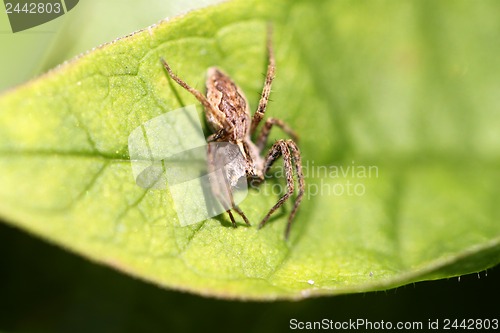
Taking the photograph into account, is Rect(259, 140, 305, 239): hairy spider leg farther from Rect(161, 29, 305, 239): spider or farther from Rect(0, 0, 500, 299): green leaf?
Rect(0, 0, 500, 299): green leaf

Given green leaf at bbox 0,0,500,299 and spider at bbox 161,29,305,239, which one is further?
spider at bbox 161,29,305,239

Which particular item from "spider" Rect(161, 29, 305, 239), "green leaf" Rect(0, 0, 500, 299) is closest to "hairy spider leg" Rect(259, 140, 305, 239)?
"spider" Rect(161, 29, 305, 239)

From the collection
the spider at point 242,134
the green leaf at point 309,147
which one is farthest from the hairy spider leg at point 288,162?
the green leaf at point 309,147

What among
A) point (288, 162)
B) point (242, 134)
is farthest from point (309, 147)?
point (242, 134)

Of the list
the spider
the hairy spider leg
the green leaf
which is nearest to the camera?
the green leaf

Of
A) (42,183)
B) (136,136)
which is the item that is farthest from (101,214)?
(136,136)

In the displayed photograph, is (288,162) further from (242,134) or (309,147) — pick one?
(242,134)

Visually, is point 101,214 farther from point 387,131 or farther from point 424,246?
point 387,131
